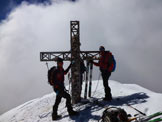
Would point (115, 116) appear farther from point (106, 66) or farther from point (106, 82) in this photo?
point (106, 66)

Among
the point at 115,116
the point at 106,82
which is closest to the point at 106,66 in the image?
the point at 106,82

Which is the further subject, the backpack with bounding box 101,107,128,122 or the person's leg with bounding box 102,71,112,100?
the person's leg with bounding box 102,71,112,100

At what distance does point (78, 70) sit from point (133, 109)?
A: 195 inches

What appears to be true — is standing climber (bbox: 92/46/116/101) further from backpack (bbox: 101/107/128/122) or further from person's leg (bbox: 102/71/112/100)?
backpack (bbox: 101/107/128/122)

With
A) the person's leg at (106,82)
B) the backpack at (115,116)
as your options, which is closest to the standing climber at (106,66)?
the person's leg at (106,82)

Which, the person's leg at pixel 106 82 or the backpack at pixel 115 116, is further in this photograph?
the person's leg at pixel 106 82

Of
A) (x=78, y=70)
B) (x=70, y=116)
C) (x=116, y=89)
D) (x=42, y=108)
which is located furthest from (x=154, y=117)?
(x=42, y=108)

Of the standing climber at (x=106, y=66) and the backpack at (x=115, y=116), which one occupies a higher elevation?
the standing climber at (x=106, y=66)

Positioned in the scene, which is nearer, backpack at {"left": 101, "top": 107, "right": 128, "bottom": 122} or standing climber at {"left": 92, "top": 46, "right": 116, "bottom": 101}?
backpack at {"left": 101, "top": 107, "right": 128, "bottom": 122}

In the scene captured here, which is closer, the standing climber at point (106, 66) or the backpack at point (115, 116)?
the backpack at point (115, 116)

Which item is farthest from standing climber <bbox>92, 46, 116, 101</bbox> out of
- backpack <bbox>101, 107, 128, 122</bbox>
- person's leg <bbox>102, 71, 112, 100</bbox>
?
backpack <bbox>101, 107, 128, 122</bbox>

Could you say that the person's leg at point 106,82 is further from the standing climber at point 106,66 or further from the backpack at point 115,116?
the backpack at point 115,116

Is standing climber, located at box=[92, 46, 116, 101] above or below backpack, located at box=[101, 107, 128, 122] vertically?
above

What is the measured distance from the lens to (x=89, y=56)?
43.9 feet
